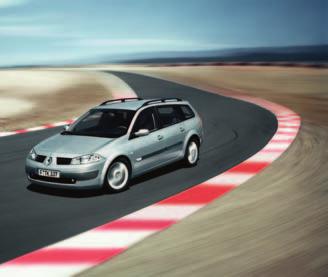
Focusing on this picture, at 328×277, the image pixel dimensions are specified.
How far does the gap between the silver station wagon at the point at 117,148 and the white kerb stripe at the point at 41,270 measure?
105 inches

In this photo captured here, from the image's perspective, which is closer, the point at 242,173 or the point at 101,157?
the point at 101,157

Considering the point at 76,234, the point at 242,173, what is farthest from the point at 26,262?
the point at 242,173

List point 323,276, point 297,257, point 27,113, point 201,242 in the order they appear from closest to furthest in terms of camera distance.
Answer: point 323,276
point 297,257
point 201,242
point 27,113

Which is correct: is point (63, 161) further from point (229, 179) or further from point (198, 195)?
point (229, 179)

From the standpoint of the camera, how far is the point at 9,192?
28.6 ft

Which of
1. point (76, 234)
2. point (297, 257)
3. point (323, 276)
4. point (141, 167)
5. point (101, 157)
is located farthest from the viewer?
point (141, 167)

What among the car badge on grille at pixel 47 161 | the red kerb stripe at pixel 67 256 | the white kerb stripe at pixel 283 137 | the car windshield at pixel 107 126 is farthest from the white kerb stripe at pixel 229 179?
the white kerb stripe at pixel 283 137

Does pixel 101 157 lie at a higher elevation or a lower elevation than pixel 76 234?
higher

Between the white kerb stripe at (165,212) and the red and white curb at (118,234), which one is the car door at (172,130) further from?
the white kerb stripe at (165,212)

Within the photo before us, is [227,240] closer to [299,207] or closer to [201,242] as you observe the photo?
[201,242]

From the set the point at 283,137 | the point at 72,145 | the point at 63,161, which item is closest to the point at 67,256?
the point at 63,161

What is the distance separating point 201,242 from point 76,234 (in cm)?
159

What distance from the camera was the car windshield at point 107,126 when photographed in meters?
8.93

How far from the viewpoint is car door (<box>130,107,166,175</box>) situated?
29.1 feet
